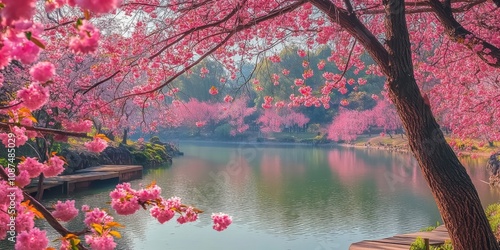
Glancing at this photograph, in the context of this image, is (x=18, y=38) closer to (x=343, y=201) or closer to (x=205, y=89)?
(x=343, y=201)

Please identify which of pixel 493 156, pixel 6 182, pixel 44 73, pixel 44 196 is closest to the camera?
pixel 44 73

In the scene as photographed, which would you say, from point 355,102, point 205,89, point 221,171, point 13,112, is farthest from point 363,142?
point 13,112

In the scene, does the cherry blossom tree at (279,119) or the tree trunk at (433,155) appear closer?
the tree trunk at (433,155)

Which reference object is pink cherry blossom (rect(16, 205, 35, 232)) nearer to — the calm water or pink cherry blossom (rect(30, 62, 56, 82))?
pink cherry blossom (rect(30, 62, 56, 82))

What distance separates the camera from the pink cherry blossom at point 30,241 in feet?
7.55

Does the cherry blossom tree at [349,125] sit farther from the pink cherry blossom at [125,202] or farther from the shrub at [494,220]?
the pink cherry blossom at [125,202]

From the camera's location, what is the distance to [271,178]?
17.9 metres

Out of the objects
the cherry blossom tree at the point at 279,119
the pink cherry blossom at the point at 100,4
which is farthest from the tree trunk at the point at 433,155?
the cherry blossom tree at the point at 279,119

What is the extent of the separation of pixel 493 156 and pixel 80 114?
12.7 metres

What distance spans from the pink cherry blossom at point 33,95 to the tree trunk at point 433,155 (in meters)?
2.66

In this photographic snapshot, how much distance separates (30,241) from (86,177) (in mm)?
12872

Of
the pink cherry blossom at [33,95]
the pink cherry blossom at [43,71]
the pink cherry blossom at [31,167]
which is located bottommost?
the pink cherry blossom at [31,167]

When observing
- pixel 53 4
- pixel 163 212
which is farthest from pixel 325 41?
pixel 53 4

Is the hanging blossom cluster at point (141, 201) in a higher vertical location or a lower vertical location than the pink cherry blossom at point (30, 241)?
higher
